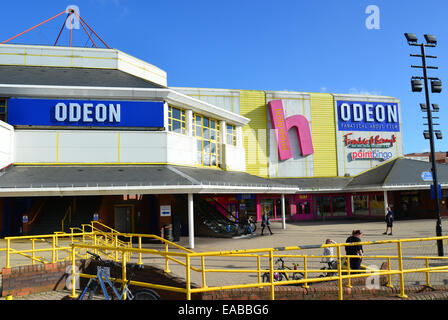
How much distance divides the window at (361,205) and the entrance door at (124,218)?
21747 millimetres

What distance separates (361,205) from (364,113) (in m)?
9.63

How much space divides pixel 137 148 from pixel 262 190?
7886 mm

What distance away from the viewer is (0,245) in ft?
51.9

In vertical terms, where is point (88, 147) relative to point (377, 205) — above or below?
above

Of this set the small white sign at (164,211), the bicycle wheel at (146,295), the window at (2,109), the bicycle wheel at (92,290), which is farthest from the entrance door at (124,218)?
the bicycle wheel at (146,295)

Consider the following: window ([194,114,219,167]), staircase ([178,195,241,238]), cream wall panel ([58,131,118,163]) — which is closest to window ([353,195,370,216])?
staircase ([178,195,241,238])

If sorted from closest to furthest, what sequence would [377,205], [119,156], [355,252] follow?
[355,252] → [119,156] → [377,205]

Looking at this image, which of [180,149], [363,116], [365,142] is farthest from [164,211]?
[363,116]

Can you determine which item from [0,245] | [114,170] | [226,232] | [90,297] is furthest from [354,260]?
[0,245]

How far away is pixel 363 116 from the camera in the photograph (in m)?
35.7

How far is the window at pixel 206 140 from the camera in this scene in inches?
902

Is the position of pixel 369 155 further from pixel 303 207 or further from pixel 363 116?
pixel 303 207

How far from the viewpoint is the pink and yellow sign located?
109 feet
